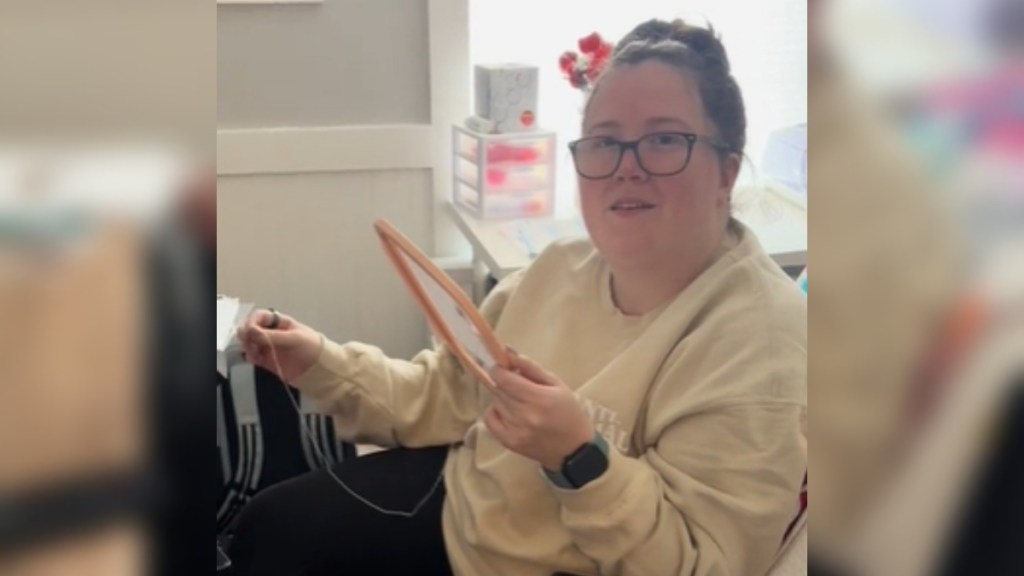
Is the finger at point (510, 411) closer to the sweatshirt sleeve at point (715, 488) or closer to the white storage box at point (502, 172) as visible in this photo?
the sweatshirt sleeve at point (715, 488)

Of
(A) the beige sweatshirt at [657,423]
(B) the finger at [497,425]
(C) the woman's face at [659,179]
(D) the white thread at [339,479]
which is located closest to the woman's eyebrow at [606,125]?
(C) the woman's face at [659,179]

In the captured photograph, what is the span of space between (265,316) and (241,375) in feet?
0.22

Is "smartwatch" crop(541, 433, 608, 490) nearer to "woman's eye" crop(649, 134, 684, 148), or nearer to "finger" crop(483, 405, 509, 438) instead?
"finger" crop(483, 405, 509, 438)

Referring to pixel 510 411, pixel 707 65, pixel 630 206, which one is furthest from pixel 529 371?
pixel 707 65

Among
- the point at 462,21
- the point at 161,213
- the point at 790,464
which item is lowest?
the point at 790,464

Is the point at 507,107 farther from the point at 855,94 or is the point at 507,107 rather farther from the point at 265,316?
the point at 855,94

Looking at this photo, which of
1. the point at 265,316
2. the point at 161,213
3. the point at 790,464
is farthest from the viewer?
the point at 265,316

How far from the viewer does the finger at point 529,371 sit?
25.3 inches

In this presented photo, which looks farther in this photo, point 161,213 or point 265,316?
point 265,316

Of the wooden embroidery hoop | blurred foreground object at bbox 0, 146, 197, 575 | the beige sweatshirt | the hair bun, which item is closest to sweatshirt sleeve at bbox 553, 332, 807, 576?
the beige sweatshirt

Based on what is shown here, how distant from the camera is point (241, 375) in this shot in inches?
30.8

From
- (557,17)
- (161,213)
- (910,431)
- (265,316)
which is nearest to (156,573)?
(161,213)

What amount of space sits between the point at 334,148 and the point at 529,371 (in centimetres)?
25

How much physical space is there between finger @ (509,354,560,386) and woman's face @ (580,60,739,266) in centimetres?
11
